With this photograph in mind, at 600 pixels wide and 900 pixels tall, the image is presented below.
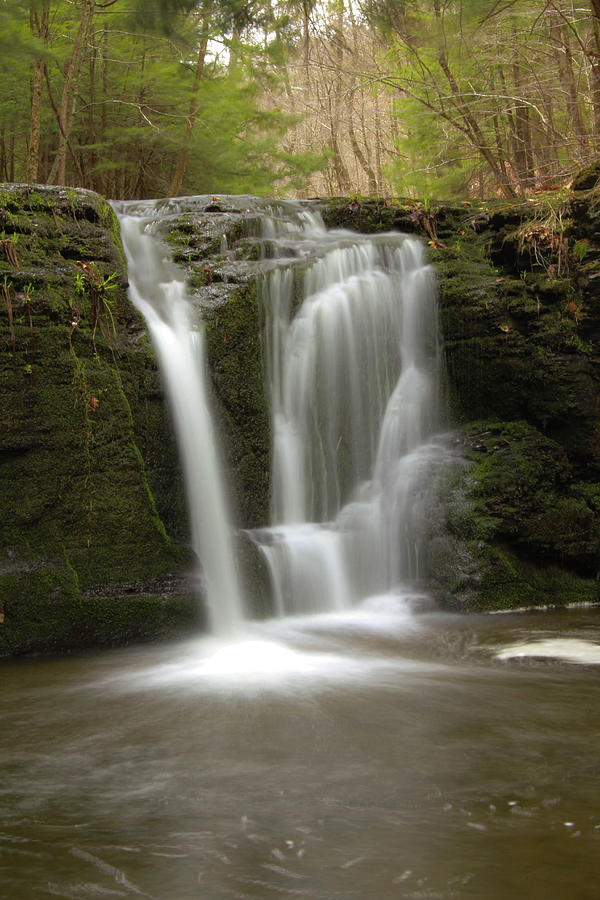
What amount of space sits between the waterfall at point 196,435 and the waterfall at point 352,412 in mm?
533

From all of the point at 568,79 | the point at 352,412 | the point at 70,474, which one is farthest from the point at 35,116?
the point at 70,474

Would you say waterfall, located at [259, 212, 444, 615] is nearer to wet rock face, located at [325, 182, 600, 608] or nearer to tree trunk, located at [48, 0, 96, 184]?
wet rock face, located at [325, 182, 600, 608]

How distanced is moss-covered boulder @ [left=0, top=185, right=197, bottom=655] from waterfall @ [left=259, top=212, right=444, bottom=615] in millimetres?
1253

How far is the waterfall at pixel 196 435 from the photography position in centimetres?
586

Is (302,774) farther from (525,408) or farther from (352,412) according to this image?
(525,408)

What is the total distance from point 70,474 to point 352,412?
294 cm

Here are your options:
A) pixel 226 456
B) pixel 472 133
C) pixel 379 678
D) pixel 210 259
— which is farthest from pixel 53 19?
pixel 379 678

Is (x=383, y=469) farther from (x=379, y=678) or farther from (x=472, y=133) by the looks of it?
(x=472, y=133)

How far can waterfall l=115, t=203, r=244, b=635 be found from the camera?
5.86 m

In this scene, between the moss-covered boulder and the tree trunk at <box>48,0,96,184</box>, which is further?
the tree trunk at <box>48,0,96,184</box>

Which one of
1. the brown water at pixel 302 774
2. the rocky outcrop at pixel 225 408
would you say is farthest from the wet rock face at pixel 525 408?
the brown water at pixel 302 774

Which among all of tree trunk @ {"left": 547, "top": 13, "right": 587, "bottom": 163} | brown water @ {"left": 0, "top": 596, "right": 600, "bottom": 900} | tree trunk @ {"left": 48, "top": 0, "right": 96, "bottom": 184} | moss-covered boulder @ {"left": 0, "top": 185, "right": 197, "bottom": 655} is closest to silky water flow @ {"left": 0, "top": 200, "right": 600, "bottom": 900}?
brown water @ {"left": 0, "top": 596, "right": 600, "bottom": 900}

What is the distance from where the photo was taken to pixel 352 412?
23.9 feet

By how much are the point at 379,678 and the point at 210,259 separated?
4.66 metres
